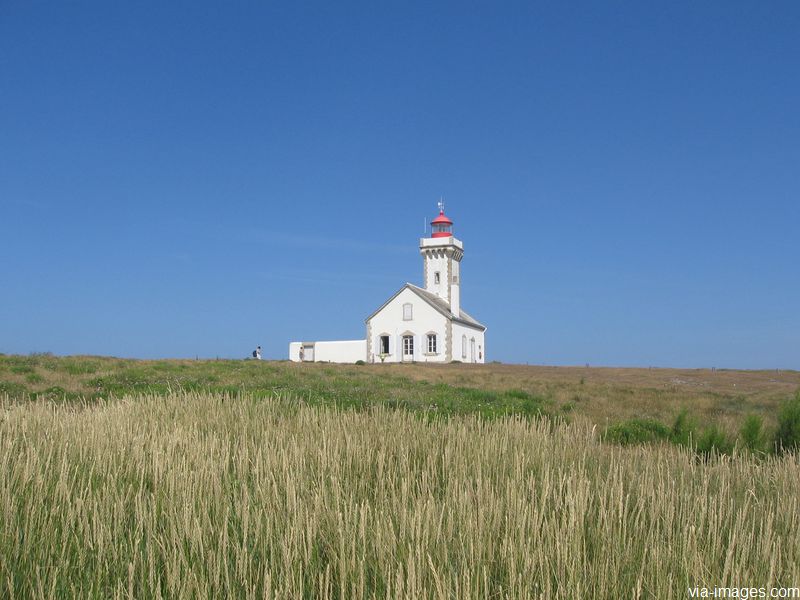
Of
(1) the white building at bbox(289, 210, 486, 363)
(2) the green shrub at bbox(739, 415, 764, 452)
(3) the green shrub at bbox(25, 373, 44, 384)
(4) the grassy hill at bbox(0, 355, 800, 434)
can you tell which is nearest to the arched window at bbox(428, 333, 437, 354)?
(1) the white building at bbox(289, 210, 486, 363)

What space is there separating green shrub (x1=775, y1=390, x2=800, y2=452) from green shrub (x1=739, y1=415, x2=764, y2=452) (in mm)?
217

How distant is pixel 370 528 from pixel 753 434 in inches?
315

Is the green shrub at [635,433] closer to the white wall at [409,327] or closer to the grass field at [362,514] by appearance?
the grass field at [362,514]

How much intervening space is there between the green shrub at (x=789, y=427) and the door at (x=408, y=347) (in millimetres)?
34214

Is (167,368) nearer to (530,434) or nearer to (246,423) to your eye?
(246,423)

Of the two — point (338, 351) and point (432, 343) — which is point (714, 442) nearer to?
point (432, 343)

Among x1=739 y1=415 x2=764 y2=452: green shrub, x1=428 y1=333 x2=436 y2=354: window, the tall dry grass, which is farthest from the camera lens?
x1=428 y1=333 x2=436 y2=354: window

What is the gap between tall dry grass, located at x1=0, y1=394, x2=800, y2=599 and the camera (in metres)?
3.34

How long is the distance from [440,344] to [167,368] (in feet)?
77.4

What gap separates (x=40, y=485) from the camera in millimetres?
4766

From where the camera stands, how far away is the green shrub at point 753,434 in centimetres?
959

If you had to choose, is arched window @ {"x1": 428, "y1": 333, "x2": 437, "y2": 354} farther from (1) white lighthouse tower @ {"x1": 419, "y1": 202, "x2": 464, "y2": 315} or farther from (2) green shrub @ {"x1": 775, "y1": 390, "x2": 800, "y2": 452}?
(2) green shrub @ {"x1": 775, "y1": 390, "x2": 800, "y2": 452}

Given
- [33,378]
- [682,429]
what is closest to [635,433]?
[682,429]

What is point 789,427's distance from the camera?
9711 millimetres
